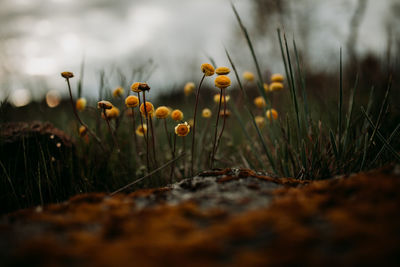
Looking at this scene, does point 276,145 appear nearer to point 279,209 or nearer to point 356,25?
point 279,209

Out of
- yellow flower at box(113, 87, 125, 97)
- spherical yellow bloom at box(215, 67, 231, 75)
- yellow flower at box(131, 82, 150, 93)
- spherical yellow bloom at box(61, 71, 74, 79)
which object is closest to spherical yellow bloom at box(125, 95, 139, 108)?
yellow flower at box(131, 82, 150, 93)

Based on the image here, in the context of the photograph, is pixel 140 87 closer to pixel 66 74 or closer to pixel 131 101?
pixel 131 101

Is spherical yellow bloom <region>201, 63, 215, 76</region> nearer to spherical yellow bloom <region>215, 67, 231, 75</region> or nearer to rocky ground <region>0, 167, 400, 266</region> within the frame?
spherical yellow bloom <region>215, 67, 231, 75</region>

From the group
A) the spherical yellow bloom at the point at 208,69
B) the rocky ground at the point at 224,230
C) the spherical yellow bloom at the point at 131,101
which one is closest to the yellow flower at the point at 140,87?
the spherical yellow bloom at the point at 131,101

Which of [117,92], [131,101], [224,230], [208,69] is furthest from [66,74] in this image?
[224,230]

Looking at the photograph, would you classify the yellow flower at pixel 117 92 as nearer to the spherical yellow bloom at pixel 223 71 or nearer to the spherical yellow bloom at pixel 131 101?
the spherical yellow bloom at pixel 131 101

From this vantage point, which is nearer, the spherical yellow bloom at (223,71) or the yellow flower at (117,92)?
the spherical yellow bloom at (223,71)

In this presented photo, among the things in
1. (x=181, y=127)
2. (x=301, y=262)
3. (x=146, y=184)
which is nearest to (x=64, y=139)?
(x=146, y=184)

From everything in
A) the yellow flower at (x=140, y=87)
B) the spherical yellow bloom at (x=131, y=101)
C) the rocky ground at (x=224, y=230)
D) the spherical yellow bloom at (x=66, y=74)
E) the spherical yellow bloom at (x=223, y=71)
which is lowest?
the rocky ground at (x=224, y=230)
